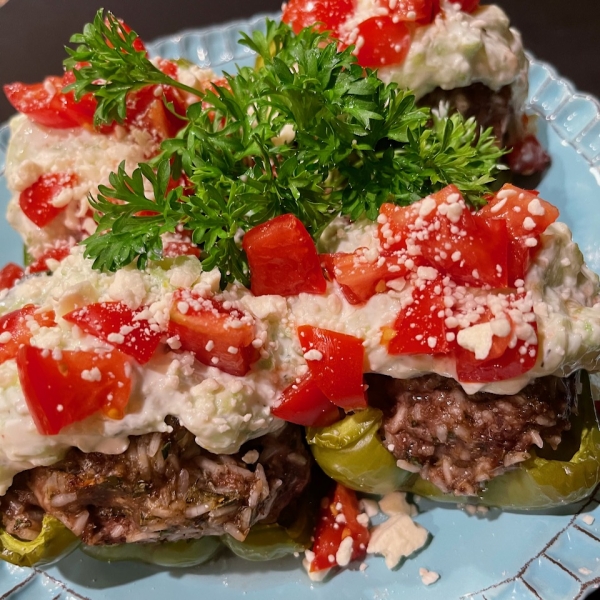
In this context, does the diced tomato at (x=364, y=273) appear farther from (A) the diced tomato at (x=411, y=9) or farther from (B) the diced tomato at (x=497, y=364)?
(A) the diced tomato at (x=411, y=9)

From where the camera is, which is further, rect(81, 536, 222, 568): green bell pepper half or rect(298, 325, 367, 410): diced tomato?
rect(81, 536, 222, 568): green bell pepper half

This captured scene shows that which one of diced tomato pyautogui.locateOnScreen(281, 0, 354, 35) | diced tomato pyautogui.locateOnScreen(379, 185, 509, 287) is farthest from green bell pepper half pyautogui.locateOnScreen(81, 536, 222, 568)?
diced tomato pyautogui.locateOnScreen(281, 0, 354, 35)

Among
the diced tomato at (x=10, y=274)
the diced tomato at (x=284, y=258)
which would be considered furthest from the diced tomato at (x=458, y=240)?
the diced tomato at (x=10, y=274)

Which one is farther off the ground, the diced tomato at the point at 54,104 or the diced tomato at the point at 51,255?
the diced tomato at the point at 54,104

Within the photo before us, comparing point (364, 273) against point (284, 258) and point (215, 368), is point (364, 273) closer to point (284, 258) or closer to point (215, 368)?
point (284, 258)

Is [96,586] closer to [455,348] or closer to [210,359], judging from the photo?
[210,359]

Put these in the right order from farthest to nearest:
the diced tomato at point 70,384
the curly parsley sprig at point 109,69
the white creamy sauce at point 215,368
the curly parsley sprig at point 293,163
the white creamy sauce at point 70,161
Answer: the white creamy sauce at point 70,161, the curly parsley sprig at point 109,69, the curly parsley sprig at point 293,163, the white creamy sauce at point 215,368, the diced tomato at point 70,384

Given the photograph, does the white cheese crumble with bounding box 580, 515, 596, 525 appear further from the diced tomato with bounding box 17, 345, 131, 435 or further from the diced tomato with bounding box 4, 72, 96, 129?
the diced tomato with bounding box 4, 72, 96, 129
